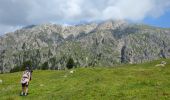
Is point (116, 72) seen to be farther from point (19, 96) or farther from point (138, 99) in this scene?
point (138, 99)

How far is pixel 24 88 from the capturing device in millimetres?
45250

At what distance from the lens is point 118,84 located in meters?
45.5

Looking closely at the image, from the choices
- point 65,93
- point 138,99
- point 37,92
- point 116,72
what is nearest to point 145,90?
point 138,99

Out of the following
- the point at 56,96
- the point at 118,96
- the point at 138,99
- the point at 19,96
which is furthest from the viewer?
the point at 19,96

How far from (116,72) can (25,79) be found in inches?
1085

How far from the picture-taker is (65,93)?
42344 mm

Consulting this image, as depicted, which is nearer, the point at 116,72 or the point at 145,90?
the point at 145,90

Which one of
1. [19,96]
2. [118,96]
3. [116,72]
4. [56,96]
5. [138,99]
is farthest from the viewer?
[116,72]

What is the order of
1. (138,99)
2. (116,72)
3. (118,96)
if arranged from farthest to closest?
(116,72) → (118,96) → (138,99)

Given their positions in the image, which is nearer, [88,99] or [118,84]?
[88,99]

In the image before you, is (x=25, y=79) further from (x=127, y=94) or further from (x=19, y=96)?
(x=127, y=94)

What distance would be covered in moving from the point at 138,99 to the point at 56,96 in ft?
35.7

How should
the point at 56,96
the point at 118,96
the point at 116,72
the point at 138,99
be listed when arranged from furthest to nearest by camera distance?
the point at 116,72 → the point at 56,96 → the point at 118,96 → the point at 138,99

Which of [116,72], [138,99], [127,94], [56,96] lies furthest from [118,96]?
[116,72]
